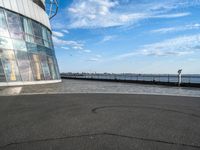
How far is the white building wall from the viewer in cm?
1781

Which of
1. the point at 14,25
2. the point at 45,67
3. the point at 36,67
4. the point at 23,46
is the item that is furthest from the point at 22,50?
the point at 45,67

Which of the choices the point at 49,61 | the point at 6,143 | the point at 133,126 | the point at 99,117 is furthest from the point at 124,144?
the point at 49,61

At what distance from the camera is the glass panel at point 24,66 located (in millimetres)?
17500

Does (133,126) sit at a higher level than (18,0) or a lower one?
lower

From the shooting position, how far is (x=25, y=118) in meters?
5.17

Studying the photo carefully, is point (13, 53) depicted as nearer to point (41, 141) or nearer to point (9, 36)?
point (9, 36)

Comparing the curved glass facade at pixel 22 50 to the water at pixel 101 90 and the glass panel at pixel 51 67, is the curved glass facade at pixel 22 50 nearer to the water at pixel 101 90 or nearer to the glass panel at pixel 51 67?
the glass panel at pixel 51 67

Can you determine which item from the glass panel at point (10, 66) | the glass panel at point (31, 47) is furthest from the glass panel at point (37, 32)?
the glass panel at point (10, 66)

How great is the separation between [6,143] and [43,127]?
1.10 m

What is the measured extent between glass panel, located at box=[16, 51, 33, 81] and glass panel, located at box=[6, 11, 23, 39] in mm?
2149

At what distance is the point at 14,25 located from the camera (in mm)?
18172

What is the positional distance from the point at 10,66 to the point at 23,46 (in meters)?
3.19

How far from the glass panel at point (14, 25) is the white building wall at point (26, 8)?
0.76 metres

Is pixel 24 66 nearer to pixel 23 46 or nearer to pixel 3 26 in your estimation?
pixel 23 46
